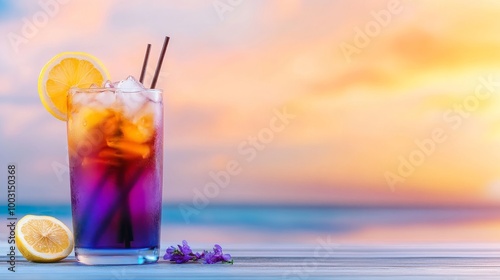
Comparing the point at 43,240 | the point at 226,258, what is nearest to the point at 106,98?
the point at 43,240

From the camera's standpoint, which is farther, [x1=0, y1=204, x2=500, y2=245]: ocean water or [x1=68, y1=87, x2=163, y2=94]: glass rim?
[x1=0, y1=204, x2=500, y2=245]: ocean water

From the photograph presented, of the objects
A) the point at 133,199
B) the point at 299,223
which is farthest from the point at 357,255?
the point at 299,223

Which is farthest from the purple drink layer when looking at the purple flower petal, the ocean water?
the ocean water

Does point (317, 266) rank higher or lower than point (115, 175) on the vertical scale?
lower

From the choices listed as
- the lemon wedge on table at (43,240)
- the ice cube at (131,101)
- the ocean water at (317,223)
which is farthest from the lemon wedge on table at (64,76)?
the ocean water at (317,223)

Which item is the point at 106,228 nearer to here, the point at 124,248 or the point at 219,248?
the point at 124,248

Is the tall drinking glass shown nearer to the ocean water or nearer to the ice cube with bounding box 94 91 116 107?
the ice cube with bounding box 94 91 116 107

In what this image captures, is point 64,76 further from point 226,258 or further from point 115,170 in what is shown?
point 226,258
